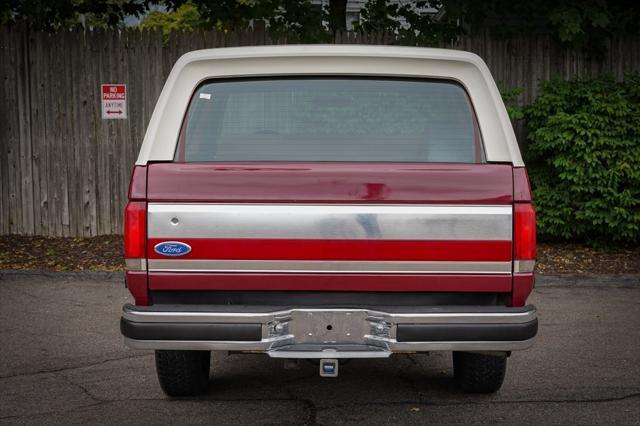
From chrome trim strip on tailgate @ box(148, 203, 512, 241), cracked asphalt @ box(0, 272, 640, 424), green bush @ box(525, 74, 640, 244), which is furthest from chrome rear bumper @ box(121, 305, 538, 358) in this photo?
green bush @ box(525, 74, 640, 244)

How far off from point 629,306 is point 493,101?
4.42m

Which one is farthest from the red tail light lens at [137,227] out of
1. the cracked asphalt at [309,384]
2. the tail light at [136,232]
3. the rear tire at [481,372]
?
the rear tire at [481,372]

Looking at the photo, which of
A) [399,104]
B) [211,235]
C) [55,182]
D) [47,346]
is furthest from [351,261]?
[55,182]

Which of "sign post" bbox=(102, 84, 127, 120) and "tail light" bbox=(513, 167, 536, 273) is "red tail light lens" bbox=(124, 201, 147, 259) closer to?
"tail light" bbox=(513, 167, 536, 273)

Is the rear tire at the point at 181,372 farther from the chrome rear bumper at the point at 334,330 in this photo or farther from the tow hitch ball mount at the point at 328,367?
the tow hitch ball mount at the point at 328,367

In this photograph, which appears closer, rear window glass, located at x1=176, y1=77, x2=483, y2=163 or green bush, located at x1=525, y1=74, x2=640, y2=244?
rear window glass, located at x1=176, y1=77, x2=483, y2=163

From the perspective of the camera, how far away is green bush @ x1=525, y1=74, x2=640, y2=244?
10539 mm

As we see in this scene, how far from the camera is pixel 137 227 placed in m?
4.39

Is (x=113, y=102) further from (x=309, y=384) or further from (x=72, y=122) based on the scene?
(x=309, y=384)

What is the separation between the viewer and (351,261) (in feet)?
14.4

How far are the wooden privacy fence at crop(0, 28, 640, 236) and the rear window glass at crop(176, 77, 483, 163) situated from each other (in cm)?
734

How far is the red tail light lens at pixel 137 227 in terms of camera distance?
439 cm

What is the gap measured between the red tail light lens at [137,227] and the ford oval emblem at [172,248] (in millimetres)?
74

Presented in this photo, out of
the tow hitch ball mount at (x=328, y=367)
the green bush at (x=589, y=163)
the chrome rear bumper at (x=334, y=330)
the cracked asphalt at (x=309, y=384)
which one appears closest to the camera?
the chrome rear bumper at (x=334, y=330)
